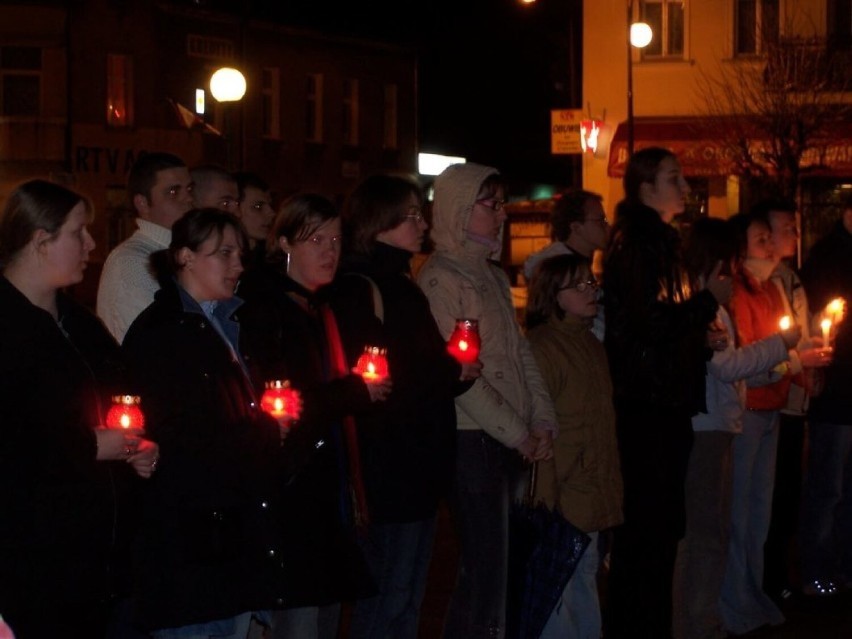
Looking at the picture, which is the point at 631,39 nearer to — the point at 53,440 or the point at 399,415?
the point at 399,415

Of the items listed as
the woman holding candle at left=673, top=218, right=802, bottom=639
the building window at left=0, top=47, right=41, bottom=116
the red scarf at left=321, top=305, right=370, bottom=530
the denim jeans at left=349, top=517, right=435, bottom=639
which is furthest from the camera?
the building window at left=0, top=47, right=41, bottom=116

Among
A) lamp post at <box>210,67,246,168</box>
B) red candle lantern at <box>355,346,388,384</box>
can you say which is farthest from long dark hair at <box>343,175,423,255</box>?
lamp post at <box>210,67,246,168</box>

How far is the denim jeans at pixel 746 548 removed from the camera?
8727mm

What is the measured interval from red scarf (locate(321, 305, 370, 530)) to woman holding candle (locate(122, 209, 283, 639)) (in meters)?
0.60

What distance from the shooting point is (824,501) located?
966 centimetres

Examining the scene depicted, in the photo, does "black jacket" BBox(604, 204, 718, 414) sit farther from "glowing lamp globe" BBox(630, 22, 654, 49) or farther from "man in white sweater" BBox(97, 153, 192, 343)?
"glowing lamp globe" BBox(630, 22, 654, 49)

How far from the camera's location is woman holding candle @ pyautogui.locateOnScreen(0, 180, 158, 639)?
4.89 metres

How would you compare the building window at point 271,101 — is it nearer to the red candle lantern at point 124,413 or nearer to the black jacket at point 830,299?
the black jacket at point 830,299

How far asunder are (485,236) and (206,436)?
7.43 ft

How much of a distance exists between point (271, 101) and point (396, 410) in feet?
140

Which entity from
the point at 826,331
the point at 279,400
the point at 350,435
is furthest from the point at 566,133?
the point at 279,400

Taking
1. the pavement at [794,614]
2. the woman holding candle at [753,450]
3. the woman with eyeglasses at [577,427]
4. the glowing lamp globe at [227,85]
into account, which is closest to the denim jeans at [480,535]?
the woman with eyeglasses at [577,427]

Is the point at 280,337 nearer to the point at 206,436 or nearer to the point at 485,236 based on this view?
the point at 206,436

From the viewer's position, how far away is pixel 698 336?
764 centimetres
